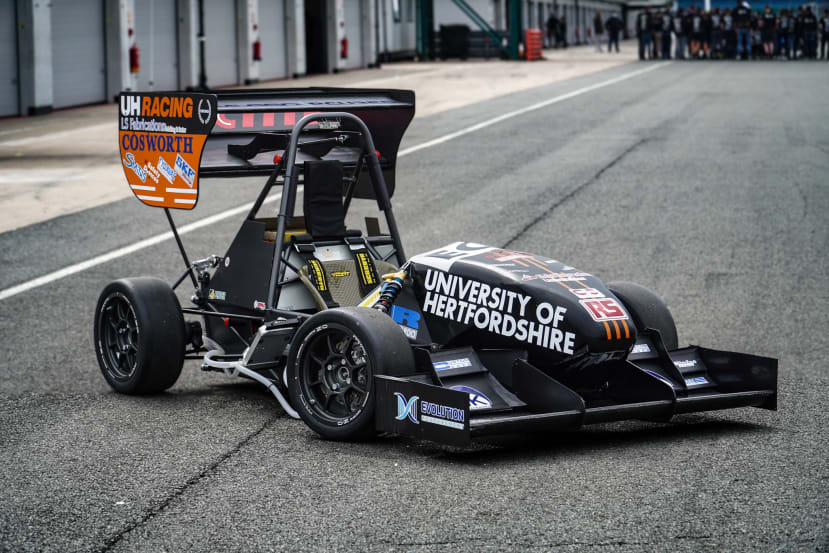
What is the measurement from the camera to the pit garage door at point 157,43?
2973cm

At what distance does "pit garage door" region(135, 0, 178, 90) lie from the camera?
29.7 meters

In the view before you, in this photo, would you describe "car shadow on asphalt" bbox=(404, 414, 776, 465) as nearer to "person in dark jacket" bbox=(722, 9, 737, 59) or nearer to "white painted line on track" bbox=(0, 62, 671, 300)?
"white painted line on track" bbox=(0, 62, 671, 300)

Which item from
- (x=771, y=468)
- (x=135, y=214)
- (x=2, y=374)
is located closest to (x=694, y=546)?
(x=771, y=468)

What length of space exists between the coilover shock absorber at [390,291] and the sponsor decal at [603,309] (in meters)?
1.02

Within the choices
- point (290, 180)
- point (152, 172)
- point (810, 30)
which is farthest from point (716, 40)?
point (290, 180)

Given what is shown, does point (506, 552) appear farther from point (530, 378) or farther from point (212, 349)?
point (212, 349)

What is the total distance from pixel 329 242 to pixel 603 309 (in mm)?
1906

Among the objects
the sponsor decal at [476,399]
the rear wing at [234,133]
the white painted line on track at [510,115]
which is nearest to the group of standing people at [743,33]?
the white painted line on track at [510,115]

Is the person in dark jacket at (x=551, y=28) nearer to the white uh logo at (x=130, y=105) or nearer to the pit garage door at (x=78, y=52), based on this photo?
the pit garage door at (x=78, y=52)

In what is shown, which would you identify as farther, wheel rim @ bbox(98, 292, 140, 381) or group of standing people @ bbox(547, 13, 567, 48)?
group of standing people @ bbox(547, 13, 567, 48)

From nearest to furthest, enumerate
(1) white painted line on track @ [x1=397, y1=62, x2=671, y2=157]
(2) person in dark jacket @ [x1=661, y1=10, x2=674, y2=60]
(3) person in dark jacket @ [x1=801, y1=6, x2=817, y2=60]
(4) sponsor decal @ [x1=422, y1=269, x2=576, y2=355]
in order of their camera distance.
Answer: (4) sponsor decal @ [x1=422, y1=269, x2=576, y2=355] < (1) white painted line on track @ [x1=397, y1=62, x2=671, y2=157] < (3) person in dark jacket @ [x1=801, y1=6, x2=817, y2=60] < (2) person in dark jacket @ [x1=661, y1=10, x2=674, y2=60]

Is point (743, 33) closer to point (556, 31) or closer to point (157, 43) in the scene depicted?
point (556, 31)

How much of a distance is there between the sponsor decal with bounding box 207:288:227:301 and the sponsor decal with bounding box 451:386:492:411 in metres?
2.02

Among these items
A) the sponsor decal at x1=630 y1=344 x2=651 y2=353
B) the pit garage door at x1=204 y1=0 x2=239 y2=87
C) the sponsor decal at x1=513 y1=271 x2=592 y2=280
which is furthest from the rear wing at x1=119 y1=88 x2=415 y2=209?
the pit garage door at x1=204 y1=0 x2=239 y2=87
